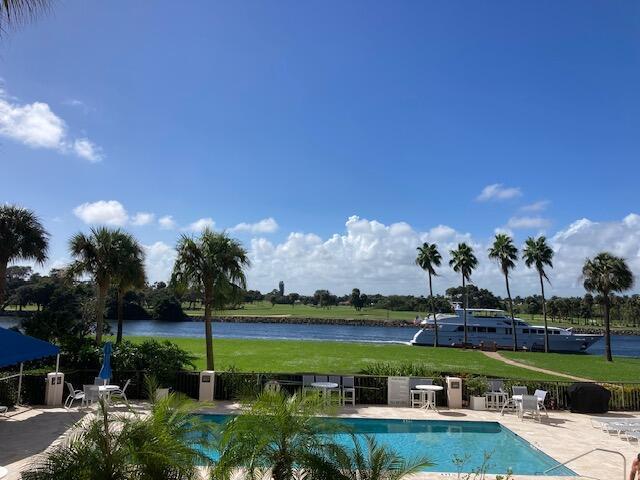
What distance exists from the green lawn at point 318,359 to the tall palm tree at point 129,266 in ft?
17.2

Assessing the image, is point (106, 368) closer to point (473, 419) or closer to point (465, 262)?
point (473, 419)

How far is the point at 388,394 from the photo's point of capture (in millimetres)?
16422

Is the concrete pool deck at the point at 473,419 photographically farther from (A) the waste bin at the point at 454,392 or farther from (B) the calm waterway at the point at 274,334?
(B) the calm waterway at the point at 274,334

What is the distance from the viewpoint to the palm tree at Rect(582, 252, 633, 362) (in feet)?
132

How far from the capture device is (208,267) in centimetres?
1955

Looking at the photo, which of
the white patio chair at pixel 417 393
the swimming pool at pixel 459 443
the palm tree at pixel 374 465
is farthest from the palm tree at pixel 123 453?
the white patio chair at pixel 417 393

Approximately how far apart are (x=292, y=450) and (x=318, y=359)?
2369 cm

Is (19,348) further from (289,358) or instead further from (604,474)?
(289,358)

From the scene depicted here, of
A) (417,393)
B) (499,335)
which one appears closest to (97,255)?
(417,393)

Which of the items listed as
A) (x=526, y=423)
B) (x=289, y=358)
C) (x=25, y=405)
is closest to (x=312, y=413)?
(x=526, y=423)

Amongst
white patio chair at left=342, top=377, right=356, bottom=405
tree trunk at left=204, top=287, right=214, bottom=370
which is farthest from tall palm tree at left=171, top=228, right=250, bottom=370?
white patio chair at left=342, top=377, right=356, bottom=405

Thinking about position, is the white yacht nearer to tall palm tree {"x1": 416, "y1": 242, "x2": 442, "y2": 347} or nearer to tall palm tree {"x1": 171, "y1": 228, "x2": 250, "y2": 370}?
tall palm tree {"x1": 416, "y1": 242, "x2": 442, "y2": 347}

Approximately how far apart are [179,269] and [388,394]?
30.6 feet

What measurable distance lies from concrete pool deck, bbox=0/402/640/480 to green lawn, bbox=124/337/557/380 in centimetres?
757
